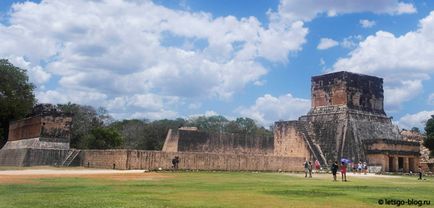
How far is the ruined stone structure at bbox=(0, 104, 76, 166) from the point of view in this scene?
35.2 metres

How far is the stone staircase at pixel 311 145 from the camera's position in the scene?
125 ft

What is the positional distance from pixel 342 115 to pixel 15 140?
2696cm

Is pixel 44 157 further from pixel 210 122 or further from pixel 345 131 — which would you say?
pixel 210 122

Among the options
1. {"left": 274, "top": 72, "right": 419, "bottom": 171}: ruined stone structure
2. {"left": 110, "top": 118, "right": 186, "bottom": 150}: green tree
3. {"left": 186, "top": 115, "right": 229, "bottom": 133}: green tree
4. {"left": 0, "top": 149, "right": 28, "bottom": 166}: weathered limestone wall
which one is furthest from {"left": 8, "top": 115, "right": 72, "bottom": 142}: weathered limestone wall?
{"left": 186, "top": 115, "right": 229, "bottom": 133}: green tree

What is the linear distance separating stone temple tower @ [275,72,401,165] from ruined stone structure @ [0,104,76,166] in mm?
16902

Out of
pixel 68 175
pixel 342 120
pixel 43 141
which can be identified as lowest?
pixel 68 175

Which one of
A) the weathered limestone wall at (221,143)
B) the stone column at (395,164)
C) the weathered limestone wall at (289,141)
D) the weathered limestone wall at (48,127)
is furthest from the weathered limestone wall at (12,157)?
the stone column at (395,164)

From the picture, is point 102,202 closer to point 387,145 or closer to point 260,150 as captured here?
point 387,145

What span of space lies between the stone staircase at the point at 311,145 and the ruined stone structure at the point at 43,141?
56.8 feet

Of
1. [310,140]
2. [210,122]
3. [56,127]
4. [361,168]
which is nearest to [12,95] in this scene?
[56,127]

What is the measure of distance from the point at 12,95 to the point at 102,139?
8.93 m

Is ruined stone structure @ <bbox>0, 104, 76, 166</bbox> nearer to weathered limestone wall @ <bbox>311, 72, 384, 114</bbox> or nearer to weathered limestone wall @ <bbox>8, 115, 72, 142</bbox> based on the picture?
weathered limestone wall @ <bbox>8, 115, 72, 142</bbox>

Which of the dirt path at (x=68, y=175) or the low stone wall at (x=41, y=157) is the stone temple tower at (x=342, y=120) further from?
the dirt path at (x=68, y=175)

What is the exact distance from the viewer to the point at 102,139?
155 feet
